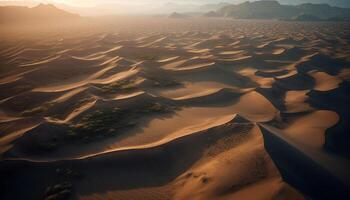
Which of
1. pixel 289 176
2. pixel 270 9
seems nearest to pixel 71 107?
pixel 289 176

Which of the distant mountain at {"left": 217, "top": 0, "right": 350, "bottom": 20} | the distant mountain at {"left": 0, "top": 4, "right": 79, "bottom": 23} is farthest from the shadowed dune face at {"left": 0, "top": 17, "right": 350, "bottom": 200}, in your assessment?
the distant mountain at {"left": 217, "top": 0, "right": 350, "bottom": 20}

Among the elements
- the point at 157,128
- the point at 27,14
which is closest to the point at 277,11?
the point at 27,14

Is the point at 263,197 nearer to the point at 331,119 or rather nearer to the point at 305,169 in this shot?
the point at 305,169

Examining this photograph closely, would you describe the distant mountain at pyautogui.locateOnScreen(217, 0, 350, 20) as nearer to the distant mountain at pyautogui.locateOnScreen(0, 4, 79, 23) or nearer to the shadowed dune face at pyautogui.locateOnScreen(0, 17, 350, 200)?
the distant mountain at pyautogui.locateOnScreen(0, 4, 79, 23)

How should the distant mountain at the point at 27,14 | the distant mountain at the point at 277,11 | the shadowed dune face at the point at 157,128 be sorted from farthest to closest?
the distant mountain at the point at 277,11 → the distant mountain at the point at 27,14 → the shadowed dune face at the point at 157,128

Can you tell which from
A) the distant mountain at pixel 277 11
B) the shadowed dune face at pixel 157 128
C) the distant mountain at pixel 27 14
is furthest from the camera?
the distant mountain at pixel 277 11

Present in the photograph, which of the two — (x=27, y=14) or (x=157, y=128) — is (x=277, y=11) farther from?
(x=157, y=128)

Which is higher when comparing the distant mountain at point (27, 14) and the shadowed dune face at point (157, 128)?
the distant mountain at point (27, 14)

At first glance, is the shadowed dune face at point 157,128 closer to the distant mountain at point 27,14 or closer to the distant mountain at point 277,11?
the distant mountain at point 27,14

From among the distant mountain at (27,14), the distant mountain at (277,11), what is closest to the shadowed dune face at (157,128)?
the distant mountain at (27,14)
